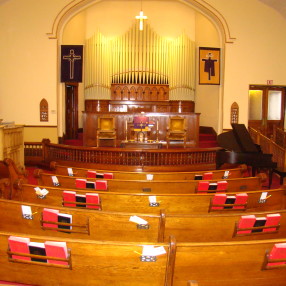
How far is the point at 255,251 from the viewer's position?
6.36ft

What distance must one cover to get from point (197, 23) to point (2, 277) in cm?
1125

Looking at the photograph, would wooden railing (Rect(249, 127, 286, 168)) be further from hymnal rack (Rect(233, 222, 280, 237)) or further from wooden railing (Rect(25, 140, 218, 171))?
hymnal rack (Rect(233, 222, 280, 237))

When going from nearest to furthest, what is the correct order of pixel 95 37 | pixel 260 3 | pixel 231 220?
pixel 231 220 → pixel 260 3 → pixel 95 37

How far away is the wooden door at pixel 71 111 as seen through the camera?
10.8m

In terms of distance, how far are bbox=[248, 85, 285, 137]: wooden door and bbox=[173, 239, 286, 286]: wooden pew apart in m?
8.65

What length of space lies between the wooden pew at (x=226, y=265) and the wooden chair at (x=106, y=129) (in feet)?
24.2

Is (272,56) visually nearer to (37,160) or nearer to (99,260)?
(37,160)

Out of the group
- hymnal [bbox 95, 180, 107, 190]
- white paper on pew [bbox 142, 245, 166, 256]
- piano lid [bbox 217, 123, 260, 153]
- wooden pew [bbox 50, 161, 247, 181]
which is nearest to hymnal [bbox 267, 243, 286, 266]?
white paper on pew [bbox 142, 245, 166, 256]

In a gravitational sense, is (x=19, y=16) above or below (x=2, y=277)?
A: above

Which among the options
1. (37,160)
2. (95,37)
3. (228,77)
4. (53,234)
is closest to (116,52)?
(95,37)

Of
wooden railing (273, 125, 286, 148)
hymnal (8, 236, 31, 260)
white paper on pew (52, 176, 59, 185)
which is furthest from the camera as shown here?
wooden railing (273, 125, 286, 148)

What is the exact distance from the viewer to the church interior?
6.24 feet

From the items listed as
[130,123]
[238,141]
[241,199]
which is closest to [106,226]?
[241,199]

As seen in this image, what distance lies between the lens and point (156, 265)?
1833mm
